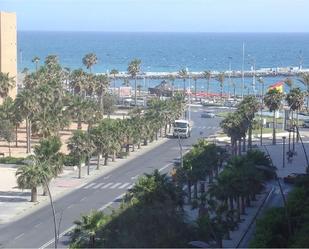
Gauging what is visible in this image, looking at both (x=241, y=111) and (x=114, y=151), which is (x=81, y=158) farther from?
(x=241, y=111)

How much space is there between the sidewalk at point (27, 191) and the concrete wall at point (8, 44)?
33.8 meters

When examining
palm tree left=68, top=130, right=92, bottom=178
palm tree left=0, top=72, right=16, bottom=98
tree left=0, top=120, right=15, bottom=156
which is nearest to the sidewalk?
palm tree left=68, top=130, right=92, bottom=178

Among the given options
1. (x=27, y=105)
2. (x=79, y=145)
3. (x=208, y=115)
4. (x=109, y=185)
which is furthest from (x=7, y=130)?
(x=208, y=115)

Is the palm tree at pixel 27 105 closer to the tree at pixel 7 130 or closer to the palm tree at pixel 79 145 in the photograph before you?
the tree at pixel 7 130

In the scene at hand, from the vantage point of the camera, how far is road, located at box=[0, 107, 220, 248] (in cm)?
4591

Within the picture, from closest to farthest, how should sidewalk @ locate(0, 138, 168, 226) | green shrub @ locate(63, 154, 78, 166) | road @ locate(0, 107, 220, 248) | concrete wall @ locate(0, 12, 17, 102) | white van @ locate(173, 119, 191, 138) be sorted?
road @ locate(0, 107, 220, 248) < sidewalk @ locate(0, 138, 168, 226) < green shrub @ locate(63, 154, 78, 166) < white van @ locate(173, 119, 191, 138) < concrete wall @ locate(0, 12, 17, 102)

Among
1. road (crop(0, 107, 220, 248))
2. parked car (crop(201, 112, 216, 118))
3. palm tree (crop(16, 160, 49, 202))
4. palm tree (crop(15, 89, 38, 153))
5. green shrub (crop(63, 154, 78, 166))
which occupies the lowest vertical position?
road (crop(0, 107, 220, 248))

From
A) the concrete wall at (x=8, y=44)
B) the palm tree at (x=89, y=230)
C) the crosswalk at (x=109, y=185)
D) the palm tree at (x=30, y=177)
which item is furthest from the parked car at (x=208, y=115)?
the palm tree at (x=89, y=230)

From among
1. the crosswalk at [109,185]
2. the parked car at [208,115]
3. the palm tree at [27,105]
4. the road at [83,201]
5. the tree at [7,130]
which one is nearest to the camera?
the road at [83,201]

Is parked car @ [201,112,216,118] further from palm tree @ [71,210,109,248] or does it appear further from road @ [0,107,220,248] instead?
palm tree @ [71,210,109,248]

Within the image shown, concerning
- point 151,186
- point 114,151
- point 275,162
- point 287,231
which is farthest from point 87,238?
point 275,162

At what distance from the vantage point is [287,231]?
130ft

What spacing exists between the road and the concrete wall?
29480 millimetres

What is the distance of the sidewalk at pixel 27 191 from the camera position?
53.8 metres
